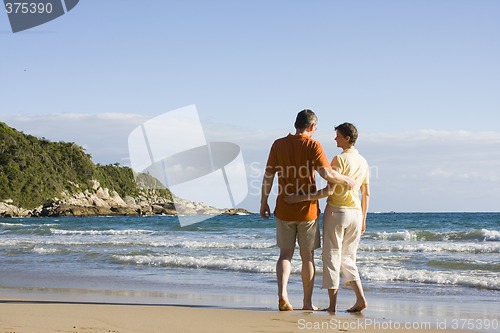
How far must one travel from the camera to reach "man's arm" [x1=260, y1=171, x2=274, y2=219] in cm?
539

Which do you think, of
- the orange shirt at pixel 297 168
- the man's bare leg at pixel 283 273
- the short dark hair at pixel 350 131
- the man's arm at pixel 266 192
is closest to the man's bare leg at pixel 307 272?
the man's bare leg at pixel 283 273

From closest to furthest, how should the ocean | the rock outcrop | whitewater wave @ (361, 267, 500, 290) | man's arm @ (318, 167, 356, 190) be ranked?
1. man's arm @ (318, 167, 356, 190)
2. the ocean
3. whitewater wave @ (361, 267, 500, 290)
4. the rock outcrop

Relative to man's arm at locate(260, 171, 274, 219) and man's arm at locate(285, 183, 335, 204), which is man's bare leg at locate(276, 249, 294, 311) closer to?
man's arm at locate(260, 171, 274, 219)

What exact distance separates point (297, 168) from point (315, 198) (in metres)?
0.31

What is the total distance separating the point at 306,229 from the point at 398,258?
672cm

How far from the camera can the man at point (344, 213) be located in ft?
17.2

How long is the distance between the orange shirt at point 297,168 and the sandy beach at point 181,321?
0.86m

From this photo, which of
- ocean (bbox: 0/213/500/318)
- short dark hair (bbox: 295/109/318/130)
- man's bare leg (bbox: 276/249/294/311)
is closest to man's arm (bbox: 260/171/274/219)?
man's bare leg (bbox: 276/249/294/311)

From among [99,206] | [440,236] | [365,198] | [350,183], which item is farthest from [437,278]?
[99,206]

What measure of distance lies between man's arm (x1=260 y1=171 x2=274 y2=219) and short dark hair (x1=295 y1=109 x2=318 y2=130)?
494 millimetres

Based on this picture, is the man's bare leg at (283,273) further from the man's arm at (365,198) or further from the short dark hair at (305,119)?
the short dark hair at (305,119)

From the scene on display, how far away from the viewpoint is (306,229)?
5.34 m

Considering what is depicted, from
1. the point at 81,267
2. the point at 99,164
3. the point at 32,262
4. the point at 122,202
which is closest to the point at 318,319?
the point at 81,267

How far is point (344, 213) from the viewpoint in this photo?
17.2ft
